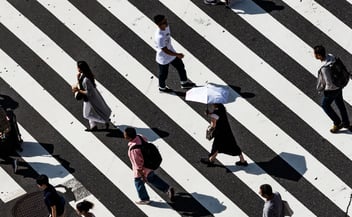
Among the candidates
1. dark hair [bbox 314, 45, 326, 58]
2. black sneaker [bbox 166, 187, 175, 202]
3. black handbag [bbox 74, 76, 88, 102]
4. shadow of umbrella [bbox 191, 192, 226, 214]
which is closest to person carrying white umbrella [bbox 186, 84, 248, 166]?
shadow of umbrella [bbox 191, 192, 226, 214]

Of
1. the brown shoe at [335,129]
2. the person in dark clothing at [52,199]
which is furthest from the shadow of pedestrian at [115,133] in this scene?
the brown shoe at [335,129]

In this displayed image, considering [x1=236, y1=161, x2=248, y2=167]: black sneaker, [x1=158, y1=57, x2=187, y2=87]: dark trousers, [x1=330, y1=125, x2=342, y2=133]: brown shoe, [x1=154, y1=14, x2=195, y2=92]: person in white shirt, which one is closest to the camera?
[x1=236, y1=161, x2=248, y2=167]: black sneaker

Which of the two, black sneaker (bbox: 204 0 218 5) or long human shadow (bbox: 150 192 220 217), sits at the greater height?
black sneaker (bbox: 204 0 218 5)

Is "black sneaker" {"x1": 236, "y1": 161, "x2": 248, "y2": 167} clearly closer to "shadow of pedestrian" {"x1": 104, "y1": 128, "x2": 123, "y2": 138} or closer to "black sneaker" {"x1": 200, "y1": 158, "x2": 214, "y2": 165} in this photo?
"black sneaker" {"x1": 200, "y1": 158, "x2": 214, "y2": 165}

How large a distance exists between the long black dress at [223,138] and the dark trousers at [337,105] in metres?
1.81

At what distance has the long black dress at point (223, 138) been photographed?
17453mm

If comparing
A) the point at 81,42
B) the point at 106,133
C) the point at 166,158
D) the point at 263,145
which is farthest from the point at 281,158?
the point at 81,42

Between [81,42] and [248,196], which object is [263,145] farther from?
[81,42]

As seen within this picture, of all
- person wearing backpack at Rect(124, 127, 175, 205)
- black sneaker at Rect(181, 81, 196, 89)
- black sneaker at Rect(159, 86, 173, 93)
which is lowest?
person wearing backpack at Rect(124, 127, 175, 205)

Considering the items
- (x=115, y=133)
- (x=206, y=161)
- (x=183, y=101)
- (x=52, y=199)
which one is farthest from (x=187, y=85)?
(x=52, y=199)

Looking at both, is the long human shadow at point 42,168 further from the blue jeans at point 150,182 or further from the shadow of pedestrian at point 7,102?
the blue jeans at point 150,182

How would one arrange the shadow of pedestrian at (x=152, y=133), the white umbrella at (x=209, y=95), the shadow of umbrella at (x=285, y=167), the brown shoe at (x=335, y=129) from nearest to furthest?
the white umbrella at (x=209, y=95), the shadow of umbrella at (x=285, y=167), the brown shoe at (x=335, y=129), the shadow of pedestrian at (x=152, y=133)

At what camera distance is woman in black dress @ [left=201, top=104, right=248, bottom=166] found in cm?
1741

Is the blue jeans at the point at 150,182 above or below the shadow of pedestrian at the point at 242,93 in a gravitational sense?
below
